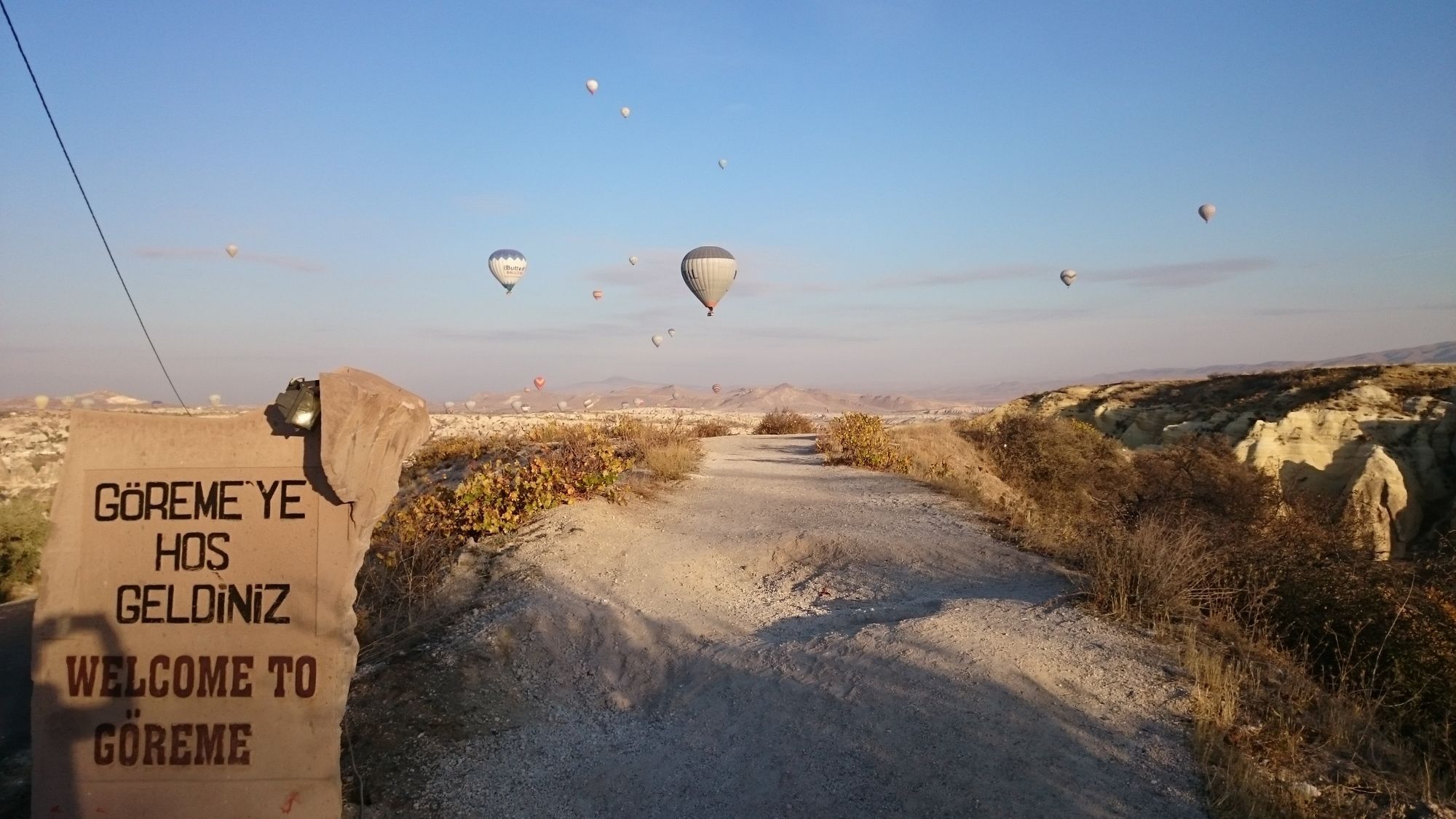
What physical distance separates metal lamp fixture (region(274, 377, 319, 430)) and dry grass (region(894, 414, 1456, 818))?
520 cm

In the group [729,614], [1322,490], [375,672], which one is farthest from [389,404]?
[1322,490]

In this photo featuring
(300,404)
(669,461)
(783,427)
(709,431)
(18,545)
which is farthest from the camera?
(783,427)

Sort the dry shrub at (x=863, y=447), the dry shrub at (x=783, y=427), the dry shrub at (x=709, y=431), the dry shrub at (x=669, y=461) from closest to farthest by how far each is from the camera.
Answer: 1. the dry shrub at (x=669, y=461)
2. the dry shrub at (x=863, y=447)
3. the dry shrub at (x=709, y=431)
4. the dry shrub at (x=783, y=427)

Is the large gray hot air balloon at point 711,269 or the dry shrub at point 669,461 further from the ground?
the large gray hot air balloon at point 711,269

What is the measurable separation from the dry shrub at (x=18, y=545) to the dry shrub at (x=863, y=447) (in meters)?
13.5

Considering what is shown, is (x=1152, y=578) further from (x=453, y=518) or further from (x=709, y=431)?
(x=709, y=431)

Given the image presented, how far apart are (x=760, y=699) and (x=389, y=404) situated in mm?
3264

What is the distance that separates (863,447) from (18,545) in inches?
565

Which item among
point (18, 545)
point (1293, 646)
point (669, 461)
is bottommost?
point (18, 545)

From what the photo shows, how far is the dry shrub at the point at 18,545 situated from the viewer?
491 inches

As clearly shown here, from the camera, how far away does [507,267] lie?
3067cm

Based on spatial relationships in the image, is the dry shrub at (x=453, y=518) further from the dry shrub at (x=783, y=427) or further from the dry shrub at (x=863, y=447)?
the dry shrub at (x=783, y=427)

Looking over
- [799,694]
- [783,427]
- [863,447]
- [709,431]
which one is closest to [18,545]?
[799,694]

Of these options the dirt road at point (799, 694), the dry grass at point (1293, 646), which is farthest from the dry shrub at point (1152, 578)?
the dirt road at point (799, 694)
